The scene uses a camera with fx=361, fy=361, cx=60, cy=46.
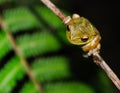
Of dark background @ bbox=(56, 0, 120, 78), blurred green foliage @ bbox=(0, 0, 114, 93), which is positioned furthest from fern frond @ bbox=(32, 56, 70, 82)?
dark background @ bbox=(56, 0, 120, 78)

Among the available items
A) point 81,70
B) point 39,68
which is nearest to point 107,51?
point 81,70

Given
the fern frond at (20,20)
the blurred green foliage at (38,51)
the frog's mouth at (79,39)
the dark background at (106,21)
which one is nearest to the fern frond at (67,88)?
the blurred green foliage at (38,51)

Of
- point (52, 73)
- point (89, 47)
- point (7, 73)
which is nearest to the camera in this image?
point (89, 47)

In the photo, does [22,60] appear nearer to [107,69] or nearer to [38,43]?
[38,43]

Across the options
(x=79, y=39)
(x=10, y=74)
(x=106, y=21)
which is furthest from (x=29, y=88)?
(x=106, y=21)

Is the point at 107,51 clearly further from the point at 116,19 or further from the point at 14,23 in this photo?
the point at 14,23

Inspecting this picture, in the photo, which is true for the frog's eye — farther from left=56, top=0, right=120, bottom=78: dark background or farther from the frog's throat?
left=56, top=0, right=120, bottom=78: dark background

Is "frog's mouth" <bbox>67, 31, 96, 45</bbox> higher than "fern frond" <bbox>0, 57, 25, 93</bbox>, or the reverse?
"frog's mouth" <bbox>67, 31, 96, 45</bbox>
